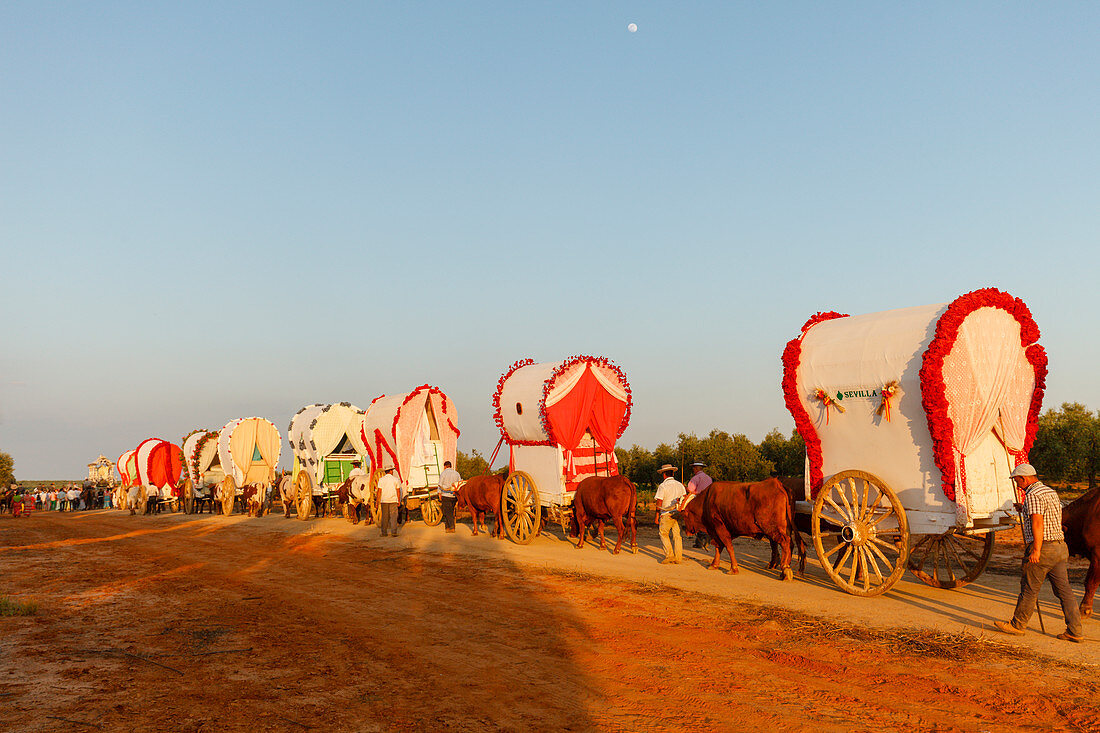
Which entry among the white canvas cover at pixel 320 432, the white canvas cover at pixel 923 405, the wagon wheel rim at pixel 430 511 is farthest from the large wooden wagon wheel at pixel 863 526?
the white canvas cover at pixel 320 432

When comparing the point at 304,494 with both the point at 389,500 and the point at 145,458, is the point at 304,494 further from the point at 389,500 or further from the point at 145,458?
the point at 145,458

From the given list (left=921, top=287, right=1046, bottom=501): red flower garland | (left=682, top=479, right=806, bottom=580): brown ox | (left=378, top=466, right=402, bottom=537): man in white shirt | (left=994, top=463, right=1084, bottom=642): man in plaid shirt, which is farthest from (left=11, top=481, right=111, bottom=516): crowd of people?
(left=994, top=463, right=1084, bottom=642): man in plaid shirt

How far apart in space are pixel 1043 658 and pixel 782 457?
1016 inches

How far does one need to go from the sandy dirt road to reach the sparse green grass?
7.4 inches

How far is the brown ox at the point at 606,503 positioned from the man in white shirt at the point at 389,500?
225 inches

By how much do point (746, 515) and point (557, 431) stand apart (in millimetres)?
5053

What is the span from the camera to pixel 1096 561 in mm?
7793

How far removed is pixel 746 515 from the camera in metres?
11.1

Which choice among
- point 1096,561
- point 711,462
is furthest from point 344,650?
point 711,462

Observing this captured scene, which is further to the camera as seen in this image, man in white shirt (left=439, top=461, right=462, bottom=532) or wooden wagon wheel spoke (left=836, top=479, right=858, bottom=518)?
man in white shirt (left=439, top=461, right=462, bottom=532)

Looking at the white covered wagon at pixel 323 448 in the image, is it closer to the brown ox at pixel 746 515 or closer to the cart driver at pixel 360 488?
the cart driver at pixel 360 488

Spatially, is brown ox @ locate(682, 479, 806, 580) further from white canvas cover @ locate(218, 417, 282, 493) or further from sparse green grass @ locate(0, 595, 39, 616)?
white canvas cover @ locate(218, 417, 282, 493)

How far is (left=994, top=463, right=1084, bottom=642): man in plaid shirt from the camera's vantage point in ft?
23.0

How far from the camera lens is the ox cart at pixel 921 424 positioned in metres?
8.78
